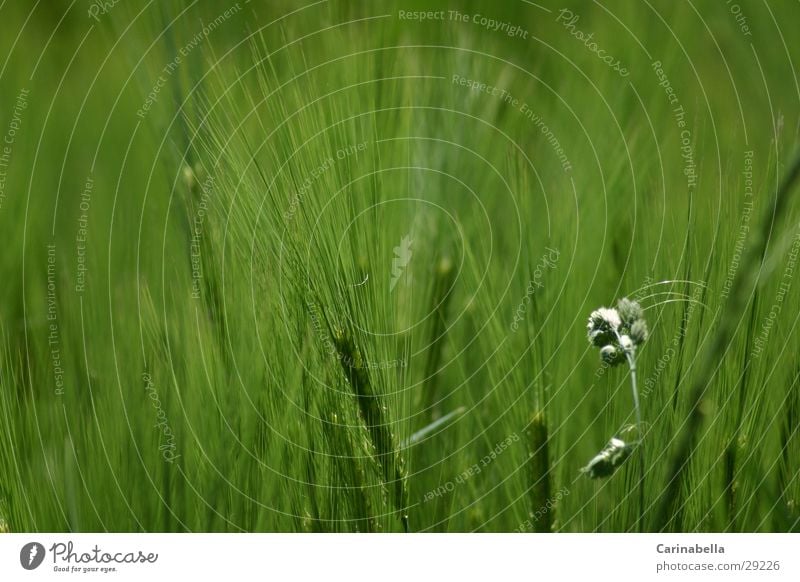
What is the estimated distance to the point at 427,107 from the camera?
56cm

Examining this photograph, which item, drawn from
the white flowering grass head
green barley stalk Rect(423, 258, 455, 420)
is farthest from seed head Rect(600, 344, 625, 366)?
green barley stalk Rect(423, 258, 455, 420)

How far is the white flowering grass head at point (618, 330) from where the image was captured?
0.50 meters

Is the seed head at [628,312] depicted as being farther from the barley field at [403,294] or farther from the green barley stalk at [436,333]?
the green barley stalk at [436,333]

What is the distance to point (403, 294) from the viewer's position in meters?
0.50
